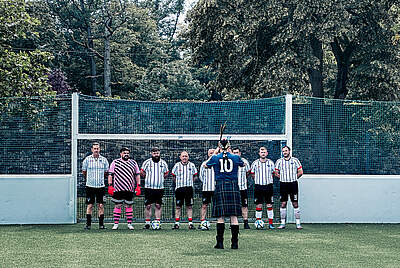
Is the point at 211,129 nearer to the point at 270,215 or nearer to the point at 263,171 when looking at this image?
the point at 263,171

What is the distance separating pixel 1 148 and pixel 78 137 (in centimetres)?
156

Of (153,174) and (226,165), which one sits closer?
(226,165)

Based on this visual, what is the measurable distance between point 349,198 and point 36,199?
6.56 m

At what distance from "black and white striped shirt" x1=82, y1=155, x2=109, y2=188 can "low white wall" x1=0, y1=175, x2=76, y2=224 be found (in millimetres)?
871

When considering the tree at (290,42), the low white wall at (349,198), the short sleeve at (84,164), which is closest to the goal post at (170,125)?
the short sleeve at (84,164)

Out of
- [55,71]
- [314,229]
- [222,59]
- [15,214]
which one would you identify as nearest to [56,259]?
[15,214]

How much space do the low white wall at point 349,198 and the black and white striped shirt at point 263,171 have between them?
39.0 inches

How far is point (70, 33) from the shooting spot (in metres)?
43.0

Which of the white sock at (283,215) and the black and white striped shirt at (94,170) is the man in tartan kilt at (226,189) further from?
the black and white striped shirt at (94,170)

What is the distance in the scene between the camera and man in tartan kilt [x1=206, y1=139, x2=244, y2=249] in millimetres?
10297

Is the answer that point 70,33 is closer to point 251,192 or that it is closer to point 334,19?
point 334,19

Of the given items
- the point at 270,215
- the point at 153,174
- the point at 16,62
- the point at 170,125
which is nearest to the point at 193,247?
the point at 153,174

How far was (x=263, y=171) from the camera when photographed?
1381 centimetres

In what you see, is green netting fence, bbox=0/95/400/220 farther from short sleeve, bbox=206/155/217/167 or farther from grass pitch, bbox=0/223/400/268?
short sleeve, bbox=206/155/217/167
